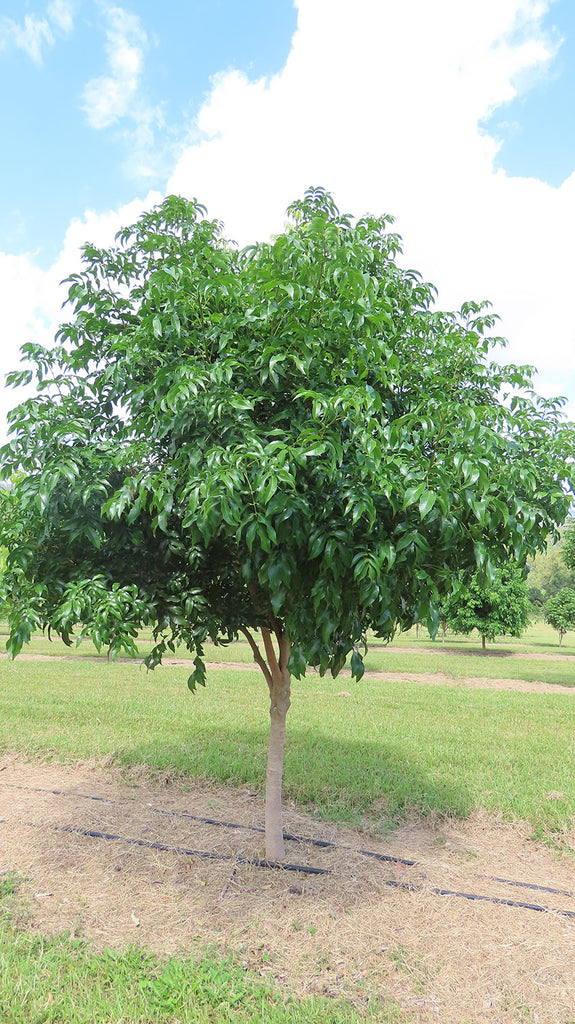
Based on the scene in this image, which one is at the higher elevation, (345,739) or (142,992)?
(345,739)

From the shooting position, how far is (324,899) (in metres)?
5.61

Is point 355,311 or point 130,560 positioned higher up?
point 355,311

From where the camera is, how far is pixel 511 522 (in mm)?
4199

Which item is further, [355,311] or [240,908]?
[240,908]

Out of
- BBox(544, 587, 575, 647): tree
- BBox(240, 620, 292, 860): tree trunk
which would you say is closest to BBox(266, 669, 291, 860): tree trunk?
BBox(240, 620, 292, 860): tree trunk

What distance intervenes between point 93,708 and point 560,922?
10.6 m

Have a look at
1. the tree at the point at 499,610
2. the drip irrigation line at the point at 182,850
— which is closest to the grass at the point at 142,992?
the drip irrigation line at the point at 182,850

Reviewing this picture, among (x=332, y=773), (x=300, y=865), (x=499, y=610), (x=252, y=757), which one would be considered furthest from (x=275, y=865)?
(x=499, y=610)

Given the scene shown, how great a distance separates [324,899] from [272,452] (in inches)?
176

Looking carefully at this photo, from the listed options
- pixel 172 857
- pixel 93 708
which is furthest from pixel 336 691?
pixel 172 857

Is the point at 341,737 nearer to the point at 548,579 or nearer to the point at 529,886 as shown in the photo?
the point at 529,886

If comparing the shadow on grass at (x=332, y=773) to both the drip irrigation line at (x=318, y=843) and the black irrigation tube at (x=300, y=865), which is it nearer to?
the drip irrigation line at (x=318, y=843)

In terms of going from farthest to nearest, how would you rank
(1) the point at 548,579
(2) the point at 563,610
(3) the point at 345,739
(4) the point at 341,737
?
1. (1) the point at 548,579
2. (2) the point at 563,610
3. (4) the point at 341,737
4. (3) the point at 345,739

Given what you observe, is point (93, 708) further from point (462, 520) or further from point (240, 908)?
point (462, 520)
